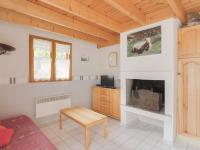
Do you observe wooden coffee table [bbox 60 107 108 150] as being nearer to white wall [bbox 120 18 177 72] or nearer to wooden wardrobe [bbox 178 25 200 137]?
white wall [bbox 120 18 177 72]

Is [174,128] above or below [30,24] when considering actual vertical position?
below

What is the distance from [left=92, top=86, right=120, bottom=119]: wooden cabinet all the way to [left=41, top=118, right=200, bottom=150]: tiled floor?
44 centimetres

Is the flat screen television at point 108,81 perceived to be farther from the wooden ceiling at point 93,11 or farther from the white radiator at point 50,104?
the wooden ceiling at point 93,11

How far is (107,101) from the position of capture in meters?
3.68

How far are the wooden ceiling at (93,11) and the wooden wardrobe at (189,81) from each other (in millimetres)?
482

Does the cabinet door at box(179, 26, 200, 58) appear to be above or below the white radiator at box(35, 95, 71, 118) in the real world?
above

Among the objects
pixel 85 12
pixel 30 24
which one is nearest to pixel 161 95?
pixel 85 12

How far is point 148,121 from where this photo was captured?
10.5 feet

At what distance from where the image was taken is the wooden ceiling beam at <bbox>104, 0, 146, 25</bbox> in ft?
6.10

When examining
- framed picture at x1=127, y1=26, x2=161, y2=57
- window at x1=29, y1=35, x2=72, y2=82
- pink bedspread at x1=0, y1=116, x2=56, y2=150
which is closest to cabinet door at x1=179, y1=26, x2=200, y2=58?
framed picture at x1=127, y1=26, x2=161, y2=57

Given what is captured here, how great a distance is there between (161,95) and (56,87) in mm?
2573

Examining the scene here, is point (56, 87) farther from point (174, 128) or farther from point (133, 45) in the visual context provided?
point (174, 128)

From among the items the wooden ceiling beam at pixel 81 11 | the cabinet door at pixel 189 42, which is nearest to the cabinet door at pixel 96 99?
the wooden ceiling beam at pixel 81 11

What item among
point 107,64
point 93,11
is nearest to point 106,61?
point 107,64
